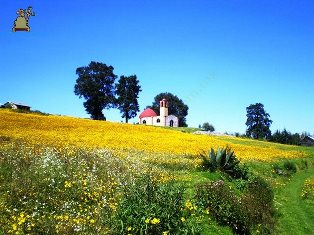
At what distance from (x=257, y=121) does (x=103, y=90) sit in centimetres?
5465

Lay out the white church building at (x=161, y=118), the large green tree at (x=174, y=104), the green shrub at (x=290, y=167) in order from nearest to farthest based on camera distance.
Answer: the green shrub at (x=290, y=167), the white church building at (x=161, y=118), the large green tree at (x=174, y=104)

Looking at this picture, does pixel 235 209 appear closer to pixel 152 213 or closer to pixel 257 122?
pixel 152 213

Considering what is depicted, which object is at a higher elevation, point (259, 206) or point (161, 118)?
point (161, 118)

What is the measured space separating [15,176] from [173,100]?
404ft

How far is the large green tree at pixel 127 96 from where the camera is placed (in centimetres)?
9325

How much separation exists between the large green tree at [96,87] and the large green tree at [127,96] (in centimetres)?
542

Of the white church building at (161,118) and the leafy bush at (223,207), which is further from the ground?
the white church building at (161,118)

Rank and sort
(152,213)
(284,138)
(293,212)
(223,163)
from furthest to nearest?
(284,138)
(223,163)
(293,212)
(152,213)

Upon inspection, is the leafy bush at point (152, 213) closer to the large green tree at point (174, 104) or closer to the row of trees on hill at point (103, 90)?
the row of trees on hill at point (103, 90)

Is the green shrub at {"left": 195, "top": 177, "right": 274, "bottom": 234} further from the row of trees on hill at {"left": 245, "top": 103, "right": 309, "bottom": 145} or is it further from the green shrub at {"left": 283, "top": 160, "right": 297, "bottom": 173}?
the row of trees on hill at {"left": 245, "top": 103, "right": 309, "bottom": 145}

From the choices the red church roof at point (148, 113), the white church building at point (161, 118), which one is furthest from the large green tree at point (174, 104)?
the white church building at point (161, 118)

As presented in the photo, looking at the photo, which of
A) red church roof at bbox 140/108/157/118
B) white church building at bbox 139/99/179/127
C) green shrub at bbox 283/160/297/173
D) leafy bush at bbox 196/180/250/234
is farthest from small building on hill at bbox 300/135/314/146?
leafy bush at bbox 196/180/250/234

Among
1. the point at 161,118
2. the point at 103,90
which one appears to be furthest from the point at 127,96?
the point at 161,118

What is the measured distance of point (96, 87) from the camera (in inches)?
3305
